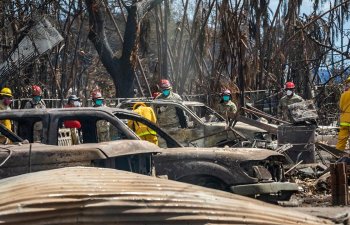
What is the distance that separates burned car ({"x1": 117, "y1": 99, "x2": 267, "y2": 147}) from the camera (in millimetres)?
14328

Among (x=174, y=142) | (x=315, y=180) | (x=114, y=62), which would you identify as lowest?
(x=315, y=180)

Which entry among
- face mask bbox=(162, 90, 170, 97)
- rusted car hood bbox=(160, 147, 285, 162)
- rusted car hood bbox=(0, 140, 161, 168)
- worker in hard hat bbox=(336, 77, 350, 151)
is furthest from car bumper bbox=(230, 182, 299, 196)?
face mask bbox=(162, 90, 170, 97)

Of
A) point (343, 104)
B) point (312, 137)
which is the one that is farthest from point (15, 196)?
point (343, 104)

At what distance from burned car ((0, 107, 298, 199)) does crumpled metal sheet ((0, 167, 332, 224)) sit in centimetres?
416

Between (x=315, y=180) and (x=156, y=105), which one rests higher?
(x=156, y=105)

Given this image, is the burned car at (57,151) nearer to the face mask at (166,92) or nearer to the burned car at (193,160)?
the burned car at (193,160)

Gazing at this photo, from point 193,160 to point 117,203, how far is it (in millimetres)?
4923

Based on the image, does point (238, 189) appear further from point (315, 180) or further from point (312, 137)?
point (312, 137)

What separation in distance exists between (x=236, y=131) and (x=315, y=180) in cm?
297

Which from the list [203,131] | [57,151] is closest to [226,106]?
[203,131]

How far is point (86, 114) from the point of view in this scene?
896 cm

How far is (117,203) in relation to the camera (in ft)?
14.1

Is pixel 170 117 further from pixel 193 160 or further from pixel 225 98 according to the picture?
pixel 193 160

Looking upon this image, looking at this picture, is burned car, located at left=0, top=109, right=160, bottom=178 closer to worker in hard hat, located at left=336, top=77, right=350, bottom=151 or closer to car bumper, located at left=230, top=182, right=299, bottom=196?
car bumper, located at left=230, top=182, right=299, bottom=196
